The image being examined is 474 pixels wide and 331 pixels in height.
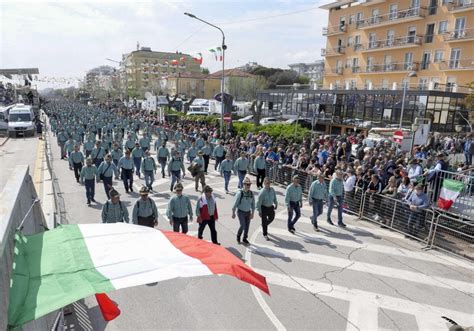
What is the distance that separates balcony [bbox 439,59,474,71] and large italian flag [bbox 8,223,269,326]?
40254 mm

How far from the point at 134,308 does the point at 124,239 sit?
10.7 ft

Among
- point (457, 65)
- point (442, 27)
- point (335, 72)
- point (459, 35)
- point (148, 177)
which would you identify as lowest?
point (148, 177)

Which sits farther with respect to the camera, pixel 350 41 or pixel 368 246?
pixel 350 41

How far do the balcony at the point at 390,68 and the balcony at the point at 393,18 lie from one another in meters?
4.67

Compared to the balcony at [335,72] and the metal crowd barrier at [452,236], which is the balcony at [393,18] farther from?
the metal crowd barrier at [452,236]

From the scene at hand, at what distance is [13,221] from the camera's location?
304 centimetres

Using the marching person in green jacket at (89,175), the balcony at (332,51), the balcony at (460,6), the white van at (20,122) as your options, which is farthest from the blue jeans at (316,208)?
the balcony at (332,51)

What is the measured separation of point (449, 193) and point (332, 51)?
145 feet

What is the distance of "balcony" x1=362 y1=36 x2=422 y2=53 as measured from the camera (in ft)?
132

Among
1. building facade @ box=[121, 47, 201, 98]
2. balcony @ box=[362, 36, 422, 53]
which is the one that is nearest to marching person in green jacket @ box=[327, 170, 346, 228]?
balcony @ box=[362, 36, 422, 53]

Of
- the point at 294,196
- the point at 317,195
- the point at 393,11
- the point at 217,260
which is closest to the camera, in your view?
the point at 217,260

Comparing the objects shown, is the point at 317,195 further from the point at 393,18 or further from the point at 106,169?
the point at 393,18

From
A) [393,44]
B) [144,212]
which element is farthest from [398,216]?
[393,44]

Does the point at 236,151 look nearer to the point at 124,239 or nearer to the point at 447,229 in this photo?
the point at 447,229
